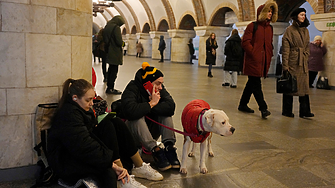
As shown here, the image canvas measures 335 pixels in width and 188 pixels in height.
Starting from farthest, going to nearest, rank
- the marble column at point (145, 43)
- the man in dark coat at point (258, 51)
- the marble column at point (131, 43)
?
the marble column at point (131, 43) → the marble column at point (145, 43) → the man in dark coat at point (258, 51)

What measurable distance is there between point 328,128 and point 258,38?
1829 millimetres

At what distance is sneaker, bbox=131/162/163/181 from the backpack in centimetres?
68

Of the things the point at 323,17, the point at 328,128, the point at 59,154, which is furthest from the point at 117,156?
the point at 323,17

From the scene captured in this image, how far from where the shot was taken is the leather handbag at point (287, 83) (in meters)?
5.33

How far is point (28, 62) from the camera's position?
2.63m

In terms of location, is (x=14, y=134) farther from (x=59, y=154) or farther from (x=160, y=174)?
(x=160, y=174)

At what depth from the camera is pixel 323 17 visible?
1008cm

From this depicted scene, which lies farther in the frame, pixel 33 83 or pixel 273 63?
pixel 273 63

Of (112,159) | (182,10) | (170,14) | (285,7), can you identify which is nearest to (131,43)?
(170,14)

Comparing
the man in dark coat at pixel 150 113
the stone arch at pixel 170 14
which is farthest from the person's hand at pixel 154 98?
the stone arch at pixel 170 14

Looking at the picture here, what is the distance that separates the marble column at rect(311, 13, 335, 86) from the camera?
988 cm

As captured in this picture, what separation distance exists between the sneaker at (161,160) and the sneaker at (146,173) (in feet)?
0.58

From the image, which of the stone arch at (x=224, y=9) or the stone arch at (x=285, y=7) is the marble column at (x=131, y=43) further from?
the stone arch at (x=285, y=7)

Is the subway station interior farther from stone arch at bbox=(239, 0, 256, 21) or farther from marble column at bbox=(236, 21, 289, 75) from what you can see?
stone arch at bbox=(239, 0, 256, 21)
